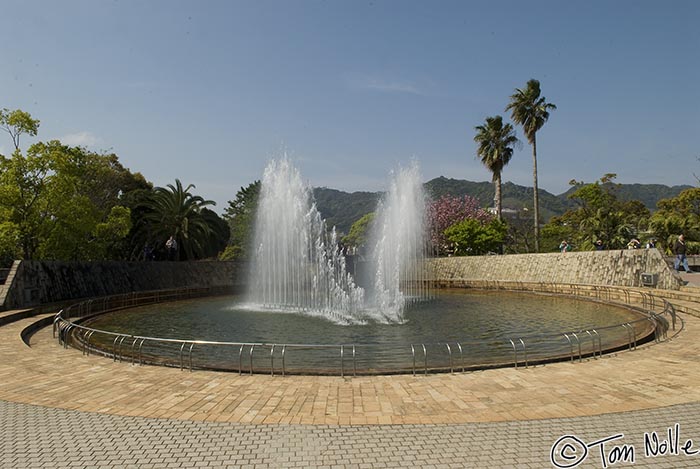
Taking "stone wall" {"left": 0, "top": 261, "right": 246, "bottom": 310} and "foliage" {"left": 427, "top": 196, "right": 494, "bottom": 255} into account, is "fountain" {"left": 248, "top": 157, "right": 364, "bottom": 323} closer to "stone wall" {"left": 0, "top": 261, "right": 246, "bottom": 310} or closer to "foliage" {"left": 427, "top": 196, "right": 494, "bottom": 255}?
"stone wall" {"left": 0, "top": 261, "right": 246, "bottom": 310}

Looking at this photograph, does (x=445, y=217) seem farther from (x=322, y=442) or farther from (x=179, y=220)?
(x=322, y=442)

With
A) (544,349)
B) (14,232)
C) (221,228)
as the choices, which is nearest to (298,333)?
(544,349)

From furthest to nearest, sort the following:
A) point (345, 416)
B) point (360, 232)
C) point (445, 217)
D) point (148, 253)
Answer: point (360, 232)
point (445, 217)
point (148, 253)
point (345, 416)

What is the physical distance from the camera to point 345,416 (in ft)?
26.5

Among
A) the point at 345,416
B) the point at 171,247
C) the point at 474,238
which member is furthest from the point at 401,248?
the point at 345,416

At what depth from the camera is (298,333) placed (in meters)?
17.8

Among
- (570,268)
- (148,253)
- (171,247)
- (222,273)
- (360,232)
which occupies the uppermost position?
(360,232)

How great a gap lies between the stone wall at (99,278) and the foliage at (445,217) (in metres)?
23.3

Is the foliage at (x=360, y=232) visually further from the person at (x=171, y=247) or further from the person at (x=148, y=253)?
the person at (x=148, y=253)

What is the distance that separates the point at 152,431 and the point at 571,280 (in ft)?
102

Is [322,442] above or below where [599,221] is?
below

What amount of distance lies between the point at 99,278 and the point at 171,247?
1064cm

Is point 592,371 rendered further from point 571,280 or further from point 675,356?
point 571,280

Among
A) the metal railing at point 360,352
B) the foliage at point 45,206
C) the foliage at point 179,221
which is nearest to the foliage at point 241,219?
the foliage at point 179,221
